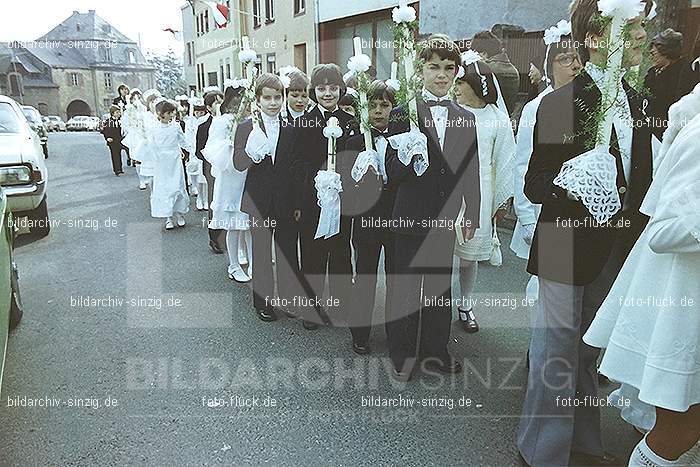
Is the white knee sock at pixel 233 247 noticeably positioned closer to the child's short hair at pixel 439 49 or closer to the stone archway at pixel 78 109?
the child's short hair at pixel 439 49

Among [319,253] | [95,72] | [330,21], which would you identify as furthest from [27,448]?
[95,72]

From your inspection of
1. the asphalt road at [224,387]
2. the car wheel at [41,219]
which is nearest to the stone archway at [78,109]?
the car wheel at [41,219]

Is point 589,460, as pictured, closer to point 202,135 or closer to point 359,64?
point 359,64

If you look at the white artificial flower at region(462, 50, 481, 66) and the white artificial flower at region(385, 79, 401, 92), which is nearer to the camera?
the white artificial flower at region(385, 79, 401, 92)

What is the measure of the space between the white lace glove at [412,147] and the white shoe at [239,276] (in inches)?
117

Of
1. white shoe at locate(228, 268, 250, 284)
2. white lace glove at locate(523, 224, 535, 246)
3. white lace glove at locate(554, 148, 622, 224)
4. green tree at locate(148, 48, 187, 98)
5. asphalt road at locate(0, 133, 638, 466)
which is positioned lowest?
asphalt road at locate(0, 133, 638, 466)

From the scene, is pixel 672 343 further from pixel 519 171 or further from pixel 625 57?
pixel 519 171

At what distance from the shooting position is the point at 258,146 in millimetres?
4590

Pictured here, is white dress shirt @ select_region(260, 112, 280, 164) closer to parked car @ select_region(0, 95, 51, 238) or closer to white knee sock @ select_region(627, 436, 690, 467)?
white knee sock @ select_region(627, 436, 690, 467)

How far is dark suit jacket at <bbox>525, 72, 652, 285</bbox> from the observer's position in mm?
2516

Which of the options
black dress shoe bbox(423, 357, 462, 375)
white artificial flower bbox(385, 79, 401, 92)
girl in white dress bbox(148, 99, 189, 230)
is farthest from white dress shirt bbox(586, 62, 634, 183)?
girl in white dress bbox(148, 99, 189, 230)

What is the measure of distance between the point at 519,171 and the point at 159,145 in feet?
19.5

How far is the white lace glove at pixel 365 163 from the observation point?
12.3 feet

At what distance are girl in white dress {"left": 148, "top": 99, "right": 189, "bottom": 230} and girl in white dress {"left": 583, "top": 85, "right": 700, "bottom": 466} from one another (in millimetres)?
6964
